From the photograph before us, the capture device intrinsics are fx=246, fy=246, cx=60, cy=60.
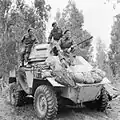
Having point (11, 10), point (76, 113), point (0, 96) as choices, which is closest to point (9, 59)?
point (11, 10)

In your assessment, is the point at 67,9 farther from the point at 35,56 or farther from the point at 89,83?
the point at 89,83

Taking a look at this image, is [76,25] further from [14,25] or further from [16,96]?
[16,96]

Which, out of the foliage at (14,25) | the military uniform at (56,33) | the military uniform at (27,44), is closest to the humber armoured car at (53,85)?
the military uniform at (27,44)

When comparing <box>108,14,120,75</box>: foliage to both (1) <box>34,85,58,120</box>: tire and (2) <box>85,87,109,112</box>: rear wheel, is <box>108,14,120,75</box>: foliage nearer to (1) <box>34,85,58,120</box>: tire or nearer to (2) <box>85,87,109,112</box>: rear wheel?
(2) <box>85,87,109,112</box>: rear wheel

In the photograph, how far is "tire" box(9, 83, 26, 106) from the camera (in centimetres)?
845

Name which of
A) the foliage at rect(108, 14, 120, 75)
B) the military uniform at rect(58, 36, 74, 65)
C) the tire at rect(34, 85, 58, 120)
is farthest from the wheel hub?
the foliage at rect(108, 14, 120, 75)

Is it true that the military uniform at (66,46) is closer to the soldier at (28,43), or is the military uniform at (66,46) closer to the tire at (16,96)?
the soldier at (28,43)

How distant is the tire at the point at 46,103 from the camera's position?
6488 millimetres

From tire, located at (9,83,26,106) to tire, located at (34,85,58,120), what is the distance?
5.11ft

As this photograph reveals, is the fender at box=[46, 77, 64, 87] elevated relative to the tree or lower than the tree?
lower

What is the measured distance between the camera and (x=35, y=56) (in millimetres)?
8438

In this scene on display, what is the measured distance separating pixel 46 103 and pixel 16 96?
7.07 ft

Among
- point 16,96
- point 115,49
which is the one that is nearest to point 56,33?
point 16,96

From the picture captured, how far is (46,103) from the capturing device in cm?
661
